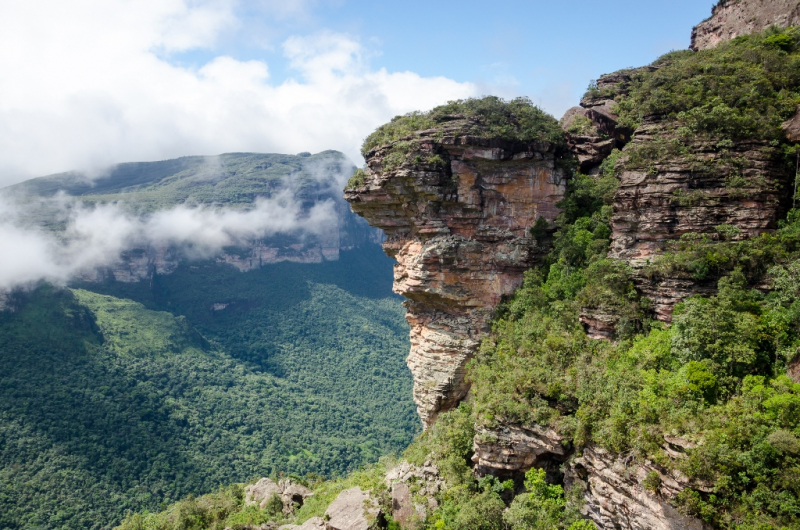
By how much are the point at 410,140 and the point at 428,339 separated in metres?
11.9

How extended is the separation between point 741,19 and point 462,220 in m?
23.6

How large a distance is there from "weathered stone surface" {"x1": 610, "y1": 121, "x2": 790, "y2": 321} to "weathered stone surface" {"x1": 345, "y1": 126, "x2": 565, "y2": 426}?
7313mm

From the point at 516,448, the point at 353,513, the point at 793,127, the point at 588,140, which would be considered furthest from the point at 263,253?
the point at 793,127

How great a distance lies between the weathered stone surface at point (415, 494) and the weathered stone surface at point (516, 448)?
3407 mm

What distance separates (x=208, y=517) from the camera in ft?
99.6

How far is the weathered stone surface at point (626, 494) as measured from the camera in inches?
513

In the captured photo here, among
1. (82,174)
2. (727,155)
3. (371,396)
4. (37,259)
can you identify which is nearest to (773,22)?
(727,155)

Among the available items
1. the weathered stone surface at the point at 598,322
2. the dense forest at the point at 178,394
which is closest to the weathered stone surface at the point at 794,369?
the weathered stone surface at the point at 598,322

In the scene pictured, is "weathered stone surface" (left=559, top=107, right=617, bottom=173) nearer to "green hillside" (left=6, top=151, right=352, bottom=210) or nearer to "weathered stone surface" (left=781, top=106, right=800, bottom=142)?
"weathered stone surface" (left=781, top=106, right=800, bottom=142)

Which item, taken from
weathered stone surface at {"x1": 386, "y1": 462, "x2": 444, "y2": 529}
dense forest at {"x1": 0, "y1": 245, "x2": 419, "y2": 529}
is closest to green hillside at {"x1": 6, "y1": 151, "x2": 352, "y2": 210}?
dense forest at {"x1": 0, "y1": 245, "x2": 419, "y2": 529}

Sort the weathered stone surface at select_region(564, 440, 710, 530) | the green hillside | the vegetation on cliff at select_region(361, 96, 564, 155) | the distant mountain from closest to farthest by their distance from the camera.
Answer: the weathered stone surface at select_region(564, 440, 710, 530) < the vegetation on cliff at select_region(361, 96, 564, 155) < the distant mountain < the green hillside

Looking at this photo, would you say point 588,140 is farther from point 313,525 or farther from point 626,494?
point 313,525

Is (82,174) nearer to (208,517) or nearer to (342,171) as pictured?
(342,171)

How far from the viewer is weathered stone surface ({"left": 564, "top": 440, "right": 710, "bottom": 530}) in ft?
42.8
